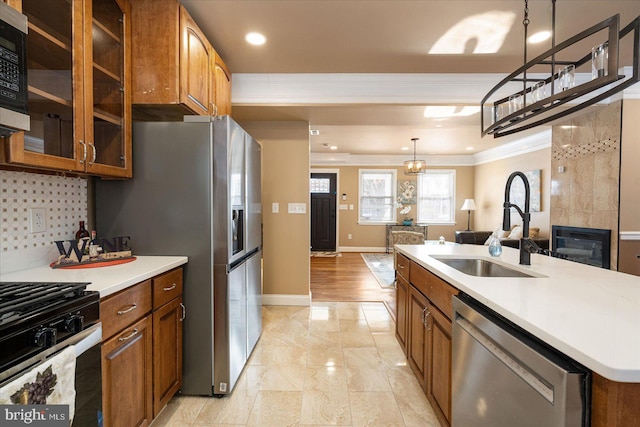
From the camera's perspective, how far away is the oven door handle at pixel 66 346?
0.80 meters

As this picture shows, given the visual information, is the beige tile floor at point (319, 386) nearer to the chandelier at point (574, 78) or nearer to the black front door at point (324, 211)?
the chandelier at point (574, 78)

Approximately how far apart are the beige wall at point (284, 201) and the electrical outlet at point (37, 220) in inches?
86.7

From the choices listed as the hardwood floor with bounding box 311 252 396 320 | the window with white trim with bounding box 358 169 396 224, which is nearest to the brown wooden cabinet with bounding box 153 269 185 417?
the hardwood floor with bounding box 311 252 396 320

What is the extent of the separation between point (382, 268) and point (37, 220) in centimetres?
511

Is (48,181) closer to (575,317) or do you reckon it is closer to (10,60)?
(10,60)

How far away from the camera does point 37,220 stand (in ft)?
5.09

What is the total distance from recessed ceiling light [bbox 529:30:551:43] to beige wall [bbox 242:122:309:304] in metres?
2.25

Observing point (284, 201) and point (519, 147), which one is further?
point (519, 147)

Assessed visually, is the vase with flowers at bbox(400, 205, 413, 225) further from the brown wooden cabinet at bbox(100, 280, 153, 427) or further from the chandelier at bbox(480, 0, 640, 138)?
the brown wooden cabinet at bbox(100, 280, 153, 427)

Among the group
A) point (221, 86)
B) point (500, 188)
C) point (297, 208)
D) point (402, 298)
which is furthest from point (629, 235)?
point (221, 86)

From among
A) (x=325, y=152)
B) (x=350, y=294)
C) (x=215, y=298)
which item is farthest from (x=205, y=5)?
(x=325, y=152)

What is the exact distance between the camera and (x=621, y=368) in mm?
641

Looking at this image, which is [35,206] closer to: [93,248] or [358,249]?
[93,248]

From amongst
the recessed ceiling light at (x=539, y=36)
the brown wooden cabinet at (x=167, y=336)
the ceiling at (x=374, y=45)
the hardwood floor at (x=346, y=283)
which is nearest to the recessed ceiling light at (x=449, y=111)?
the ceiling at (x=374, y=45)
